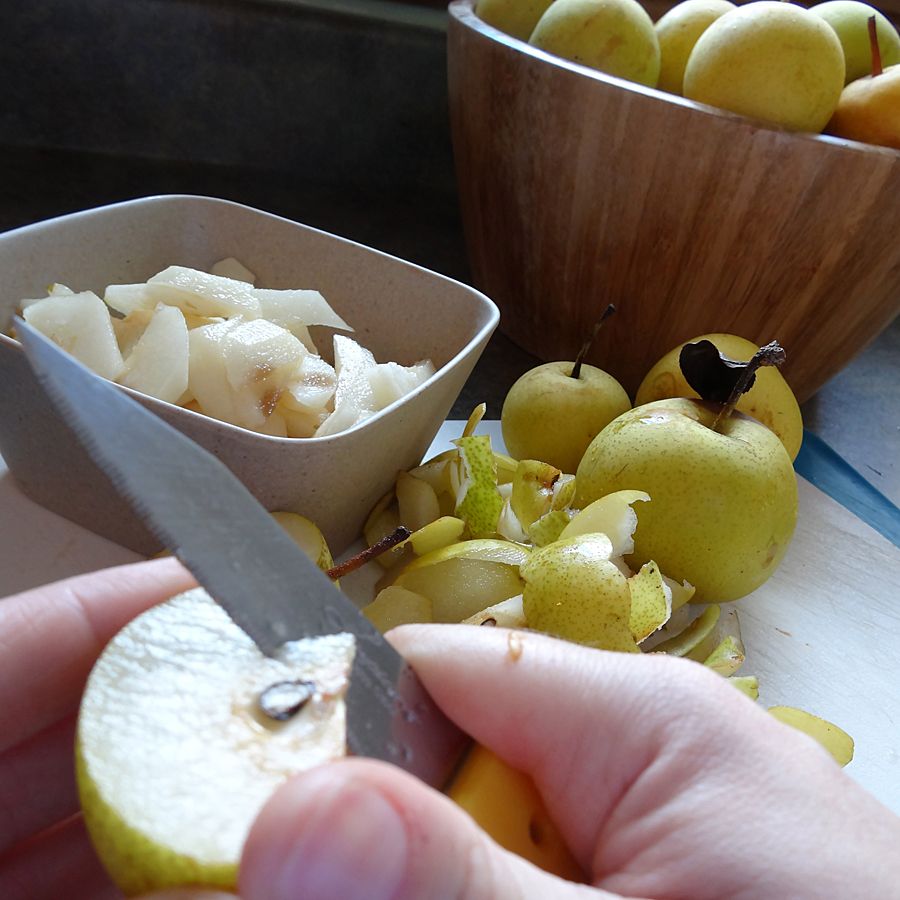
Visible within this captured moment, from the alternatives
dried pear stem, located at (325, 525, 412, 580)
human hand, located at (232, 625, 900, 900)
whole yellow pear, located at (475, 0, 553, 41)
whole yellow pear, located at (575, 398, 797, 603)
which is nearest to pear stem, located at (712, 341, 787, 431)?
whole yellow pear, located at (575, 398, 797, 603)

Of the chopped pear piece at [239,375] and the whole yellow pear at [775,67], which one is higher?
the whole yellow pear at [775,67]

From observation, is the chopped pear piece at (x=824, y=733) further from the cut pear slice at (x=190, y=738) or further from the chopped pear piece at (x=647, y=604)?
the cut pear slice at (x=190, y=738)

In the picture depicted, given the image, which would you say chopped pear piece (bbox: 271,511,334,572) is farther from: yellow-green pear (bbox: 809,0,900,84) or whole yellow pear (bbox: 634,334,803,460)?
yellow-green pear (bbox: 809,0,900,84)

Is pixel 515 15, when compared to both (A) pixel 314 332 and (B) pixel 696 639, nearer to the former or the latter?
(A) pixel 314 332

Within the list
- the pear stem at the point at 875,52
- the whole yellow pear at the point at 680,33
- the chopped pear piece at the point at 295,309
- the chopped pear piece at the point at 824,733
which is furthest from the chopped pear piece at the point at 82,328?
the pear stem at the point at 875,52

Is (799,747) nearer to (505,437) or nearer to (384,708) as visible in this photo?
(384,708)

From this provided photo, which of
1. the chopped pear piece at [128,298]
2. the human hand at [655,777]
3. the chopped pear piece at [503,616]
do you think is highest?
the human hand at [655,777]
